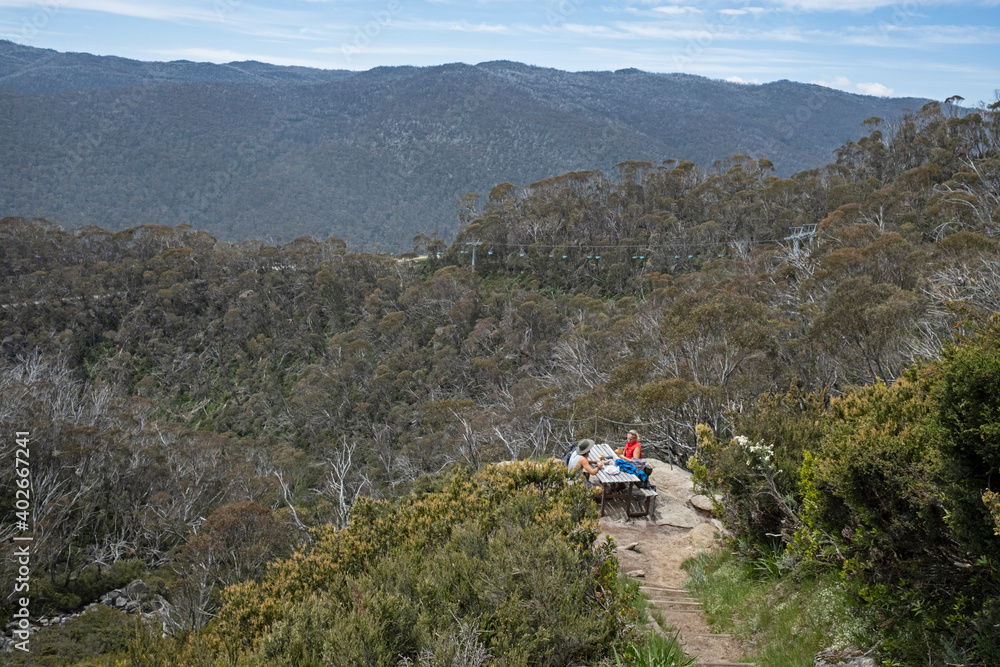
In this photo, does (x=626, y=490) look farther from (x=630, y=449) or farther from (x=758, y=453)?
(x=758, y=453)

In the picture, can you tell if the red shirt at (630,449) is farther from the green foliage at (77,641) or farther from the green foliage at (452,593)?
the green foliage at (77,641)

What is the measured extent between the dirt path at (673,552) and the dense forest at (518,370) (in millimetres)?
735

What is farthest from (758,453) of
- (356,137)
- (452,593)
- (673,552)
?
(356,137)

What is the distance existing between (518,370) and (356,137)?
472 feet

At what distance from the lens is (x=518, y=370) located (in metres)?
30.4

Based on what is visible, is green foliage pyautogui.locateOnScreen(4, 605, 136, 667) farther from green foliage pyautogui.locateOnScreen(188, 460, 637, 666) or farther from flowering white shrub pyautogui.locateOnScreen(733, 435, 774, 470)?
flowering white shrub pyautogui.locateOnScreen(733, 435, 774, 470)

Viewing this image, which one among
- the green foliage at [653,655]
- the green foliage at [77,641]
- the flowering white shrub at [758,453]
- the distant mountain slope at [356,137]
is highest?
the distant mountain slope at [356,137]

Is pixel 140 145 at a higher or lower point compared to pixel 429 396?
higher

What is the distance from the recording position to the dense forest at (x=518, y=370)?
13.6ft

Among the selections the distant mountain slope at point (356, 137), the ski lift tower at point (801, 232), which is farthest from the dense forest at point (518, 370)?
the distant mountain slope at point (356, 137)

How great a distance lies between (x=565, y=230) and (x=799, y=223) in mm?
15281

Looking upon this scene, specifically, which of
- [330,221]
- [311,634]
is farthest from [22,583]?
[330,221]

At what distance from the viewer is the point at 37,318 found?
4366 centimetres

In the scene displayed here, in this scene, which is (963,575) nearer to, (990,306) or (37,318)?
(990,306)
